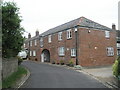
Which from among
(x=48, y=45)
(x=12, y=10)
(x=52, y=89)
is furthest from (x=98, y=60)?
(x=52, y=89)

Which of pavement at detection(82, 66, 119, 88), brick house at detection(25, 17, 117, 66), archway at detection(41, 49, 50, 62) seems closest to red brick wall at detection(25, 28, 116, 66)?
brick house at detection(25, 17, 117, 66)

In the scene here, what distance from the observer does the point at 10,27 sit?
1789 centimetres

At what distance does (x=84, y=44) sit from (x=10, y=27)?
58.9 feet

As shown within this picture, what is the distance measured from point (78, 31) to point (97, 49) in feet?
15.7

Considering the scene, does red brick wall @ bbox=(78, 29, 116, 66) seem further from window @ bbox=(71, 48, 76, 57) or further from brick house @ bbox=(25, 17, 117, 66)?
window @ bbox=(71, 48, 76, 57)

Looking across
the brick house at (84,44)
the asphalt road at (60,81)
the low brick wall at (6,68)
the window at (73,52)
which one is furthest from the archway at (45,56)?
the low brick wall at (6,68)

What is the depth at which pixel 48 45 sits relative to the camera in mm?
44812

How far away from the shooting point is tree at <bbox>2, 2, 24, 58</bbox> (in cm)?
1731

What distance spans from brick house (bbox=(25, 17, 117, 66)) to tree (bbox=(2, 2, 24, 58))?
15452 millimetres

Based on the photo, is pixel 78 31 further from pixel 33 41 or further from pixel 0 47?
pixel 33 41

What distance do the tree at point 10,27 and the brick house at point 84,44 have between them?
1545cm

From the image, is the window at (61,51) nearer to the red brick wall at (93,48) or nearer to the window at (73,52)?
the window at (73,52)

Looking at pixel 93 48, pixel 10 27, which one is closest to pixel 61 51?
pixel 93 48

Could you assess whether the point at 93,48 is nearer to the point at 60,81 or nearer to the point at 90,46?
the point at 90,46
